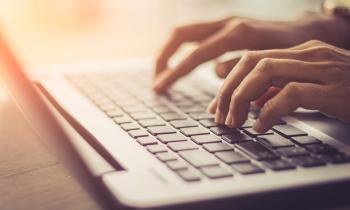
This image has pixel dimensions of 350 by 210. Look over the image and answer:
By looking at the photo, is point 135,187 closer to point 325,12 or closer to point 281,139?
point 281,139

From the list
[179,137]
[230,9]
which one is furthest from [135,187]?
[230,9]

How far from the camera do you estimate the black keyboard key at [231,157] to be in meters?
0.57

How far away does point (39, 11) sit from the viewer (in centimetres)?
188

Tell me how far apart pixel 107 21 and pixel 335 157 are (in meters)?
1.65

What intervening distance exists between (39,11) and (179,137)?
1352 millimetres

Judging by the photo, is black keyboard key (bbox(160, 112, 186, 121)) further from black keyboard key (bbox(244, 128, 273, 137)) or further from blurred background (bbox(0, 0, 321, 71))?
blurred background (bbox(0, 0, 321, 71))

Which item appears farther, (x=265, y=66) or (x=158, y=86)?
(x=158, y=86)

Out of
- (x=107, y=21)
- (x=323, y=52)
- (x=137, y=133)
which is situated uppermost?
(x=323, y=52)

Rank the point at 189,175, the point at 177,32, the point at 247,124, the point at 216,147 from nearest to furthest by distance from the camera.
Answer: the point at 189,175 → the point at 216,147 → the point at 247,124 → the point at 177,32

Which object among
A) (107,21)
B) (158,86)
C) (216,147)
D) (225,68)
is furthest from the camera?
(107,21)

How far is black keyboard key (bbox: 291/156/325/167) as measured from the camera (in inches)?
22.2

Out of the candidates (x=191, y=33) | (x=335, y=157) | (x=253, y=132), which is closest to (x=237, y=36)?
(x=191, y=33)

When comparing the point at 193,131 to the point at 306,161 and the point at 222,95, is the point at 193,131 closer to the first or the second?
the point at 222,95

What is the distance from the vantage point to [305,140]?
25.7 inches
